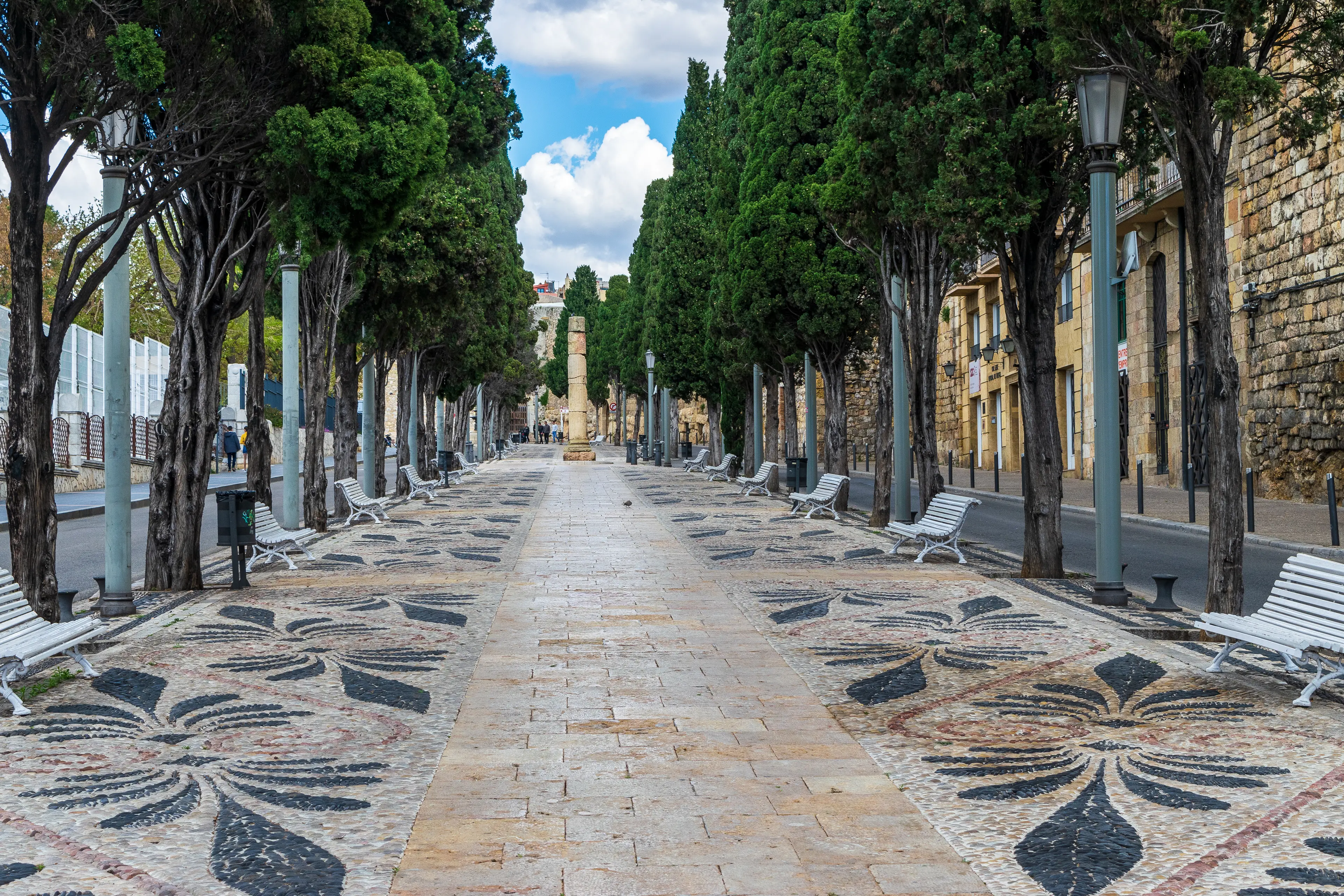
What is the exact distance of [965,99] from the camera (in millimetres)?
12156

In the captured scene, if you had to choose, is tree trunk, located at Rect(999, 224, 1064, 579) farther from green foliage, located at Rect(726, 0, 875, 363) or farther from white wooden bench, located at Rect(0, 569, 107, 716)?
green foliage, located at Rect(726, 0, 875, 363)

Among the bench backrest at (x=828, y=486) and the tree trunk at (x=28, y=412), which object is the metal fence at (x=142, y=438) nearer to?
the bench backrest at (x=828, y=486)

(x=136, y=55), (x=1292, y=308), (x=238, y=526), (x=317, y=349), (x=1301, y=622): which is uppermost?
(x=136, y=55)

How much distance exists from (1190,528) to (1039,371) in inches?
287

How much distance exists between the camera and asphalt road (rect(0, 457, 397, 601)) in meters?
14.2

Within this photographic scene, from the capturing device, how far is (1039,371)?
1241cm

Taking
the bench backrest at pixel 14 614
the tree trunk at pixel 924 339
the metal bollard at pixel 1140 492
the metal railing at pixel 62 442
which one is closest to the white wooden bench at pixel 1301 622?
the bench backrest at pixel 14 614

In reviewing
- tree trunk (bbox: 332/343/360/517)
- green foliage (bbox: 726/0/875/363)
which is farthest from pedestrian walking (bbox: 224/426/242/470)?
green foliage (bbox: 726/0/875/363)

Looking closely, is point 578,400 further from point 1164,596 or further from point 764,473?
point 1164,596

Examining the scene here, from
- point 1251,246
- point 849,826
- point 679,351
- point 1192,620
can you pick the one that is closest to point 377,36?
point 1192,620

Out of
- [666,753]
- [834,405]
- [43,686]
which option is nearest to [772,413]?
[834,405]

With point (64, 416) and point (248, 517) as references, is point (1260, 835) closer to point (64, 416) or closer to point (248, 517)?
point (248, 517)

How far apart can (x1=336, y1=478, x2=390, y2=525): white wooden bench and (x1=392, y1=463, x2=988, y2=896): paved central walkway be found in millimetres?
11022

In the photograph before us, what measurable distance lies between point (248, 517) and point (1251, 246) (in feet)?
61.5
